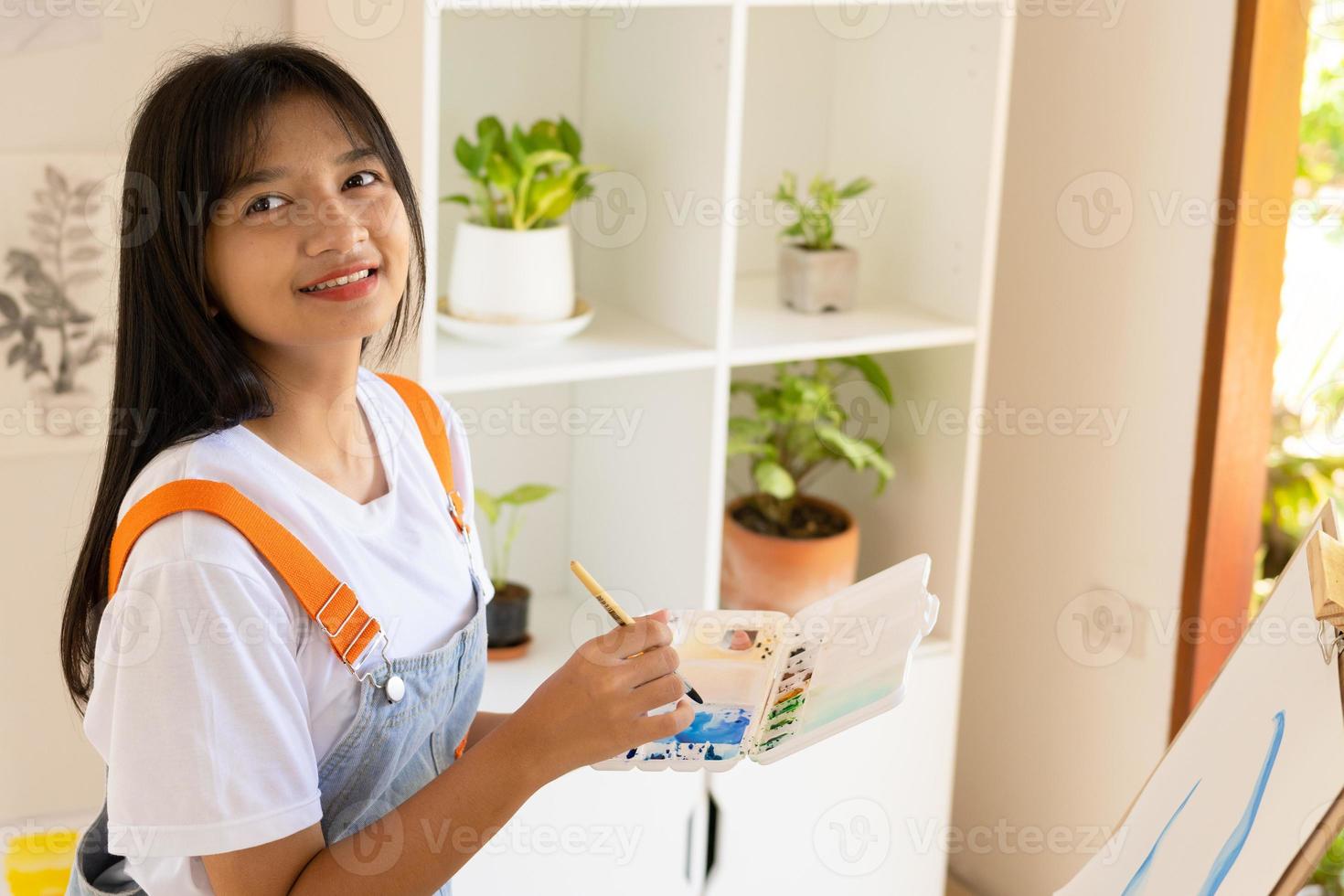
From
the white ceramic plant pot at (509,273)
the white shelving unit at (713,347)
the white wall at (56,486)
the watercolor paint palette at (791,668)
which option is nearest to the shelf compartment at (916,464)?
the white shelving unit at (713,347)

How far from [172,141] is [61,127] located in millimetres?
674

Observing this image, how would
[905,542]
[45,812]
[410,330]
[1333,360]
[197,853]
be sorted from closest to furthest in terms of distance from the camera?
[197,853] → [410,330] → [45,812] → [905,542] → [1333,360]

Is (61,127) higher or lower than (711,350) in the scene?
higher

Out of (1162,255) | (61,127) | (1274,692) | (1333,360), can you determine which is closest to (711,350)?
(1162,255)

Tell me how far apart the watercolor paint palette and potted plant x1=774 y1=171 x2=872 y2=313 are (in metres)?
0.84

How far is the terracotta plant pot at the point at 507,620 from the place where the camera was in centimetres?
186

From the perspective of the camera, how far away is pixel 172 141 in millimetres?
Result: 996

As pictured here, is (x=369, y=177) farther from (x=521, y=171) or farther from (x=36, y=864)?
(x=36, y=864)

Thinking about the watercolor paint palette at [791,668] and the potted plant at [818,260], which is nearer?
the watercolor paint palette at [791,668]

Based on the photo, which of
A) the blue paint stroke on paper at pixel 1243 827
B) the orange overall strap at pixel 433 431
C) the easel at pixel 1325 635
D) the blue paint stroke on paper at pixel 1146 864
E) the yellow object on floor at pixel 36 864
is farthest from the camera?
the yellow object on floor at pixel 36 864

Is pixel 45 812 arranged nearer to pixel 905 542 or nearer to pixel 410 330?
pixel 410 330

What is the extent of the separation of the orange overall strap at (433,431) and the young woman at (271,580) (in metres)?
0.11

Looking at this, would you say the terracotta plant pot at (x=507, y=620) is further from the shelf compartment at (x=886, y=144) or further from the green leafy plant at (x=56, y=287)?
the green leafy plant at (x=56, y=287)

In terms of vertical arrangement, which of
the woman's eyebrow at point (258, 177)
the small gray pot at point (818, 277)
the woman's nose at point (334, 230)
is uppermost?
the woman's eyebrow at point (258, 177)
